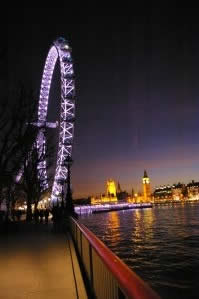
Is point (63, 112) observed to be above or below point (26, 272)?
above

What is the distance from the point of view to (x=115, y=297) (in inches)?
169

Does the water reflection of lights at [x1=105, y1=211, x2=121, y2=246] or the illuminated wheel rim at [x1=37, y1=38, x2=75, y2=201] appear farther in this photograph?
the illuminated wheel rim at [x1=37, y1=38, x2=75, y2=201]

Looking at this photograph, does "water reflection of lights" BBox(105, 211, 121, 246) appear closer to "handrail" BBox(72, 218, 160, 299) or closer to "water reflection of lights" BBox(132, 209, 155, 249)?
"water reflection of lights" BBox(132, 209, 155, 249)

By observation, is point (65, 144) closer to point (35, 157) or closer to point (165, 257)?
point (35, 157)

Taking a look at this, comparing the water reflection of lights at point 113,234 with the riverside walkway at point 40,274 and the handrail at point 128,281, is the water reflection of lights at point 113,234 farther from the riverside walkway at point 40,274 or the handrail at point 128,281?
the handrail at point 128,281

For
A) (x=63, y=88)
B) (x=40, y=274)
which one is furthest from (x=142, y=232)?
(x=40, y=274)

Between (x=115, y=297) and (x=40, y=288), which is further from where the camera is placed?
(x=40, y=288)

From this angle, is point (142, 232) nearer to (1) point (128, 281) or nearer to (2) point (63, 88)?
(2) point (63, 88)

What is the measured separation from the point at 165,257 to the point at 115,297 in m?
25.3

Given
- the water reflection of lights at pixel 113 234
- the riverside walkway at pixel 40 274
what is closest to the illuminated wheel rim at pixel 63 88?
the water reflection of lights at pixel 113 234

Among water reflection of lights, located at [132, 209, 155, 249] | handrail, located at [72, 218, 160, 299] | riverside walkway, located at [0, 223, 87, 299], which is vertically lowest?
water reflection of lights, located at [132, 209, 155, 249]

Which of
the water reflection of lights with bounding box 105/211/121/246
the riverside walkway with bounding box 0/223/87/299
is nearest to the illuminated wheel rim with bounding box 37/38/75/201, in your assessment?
the water reflection of lights with bounding box 105/211/121/246

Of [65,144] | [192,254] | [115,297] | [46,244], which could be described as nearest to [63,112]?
[65,144]

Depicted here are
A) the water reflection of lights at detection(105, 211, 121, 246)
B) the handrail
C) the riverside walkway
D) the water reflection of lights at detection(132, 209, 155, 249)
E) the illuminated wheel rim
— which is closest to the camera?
the handrail
